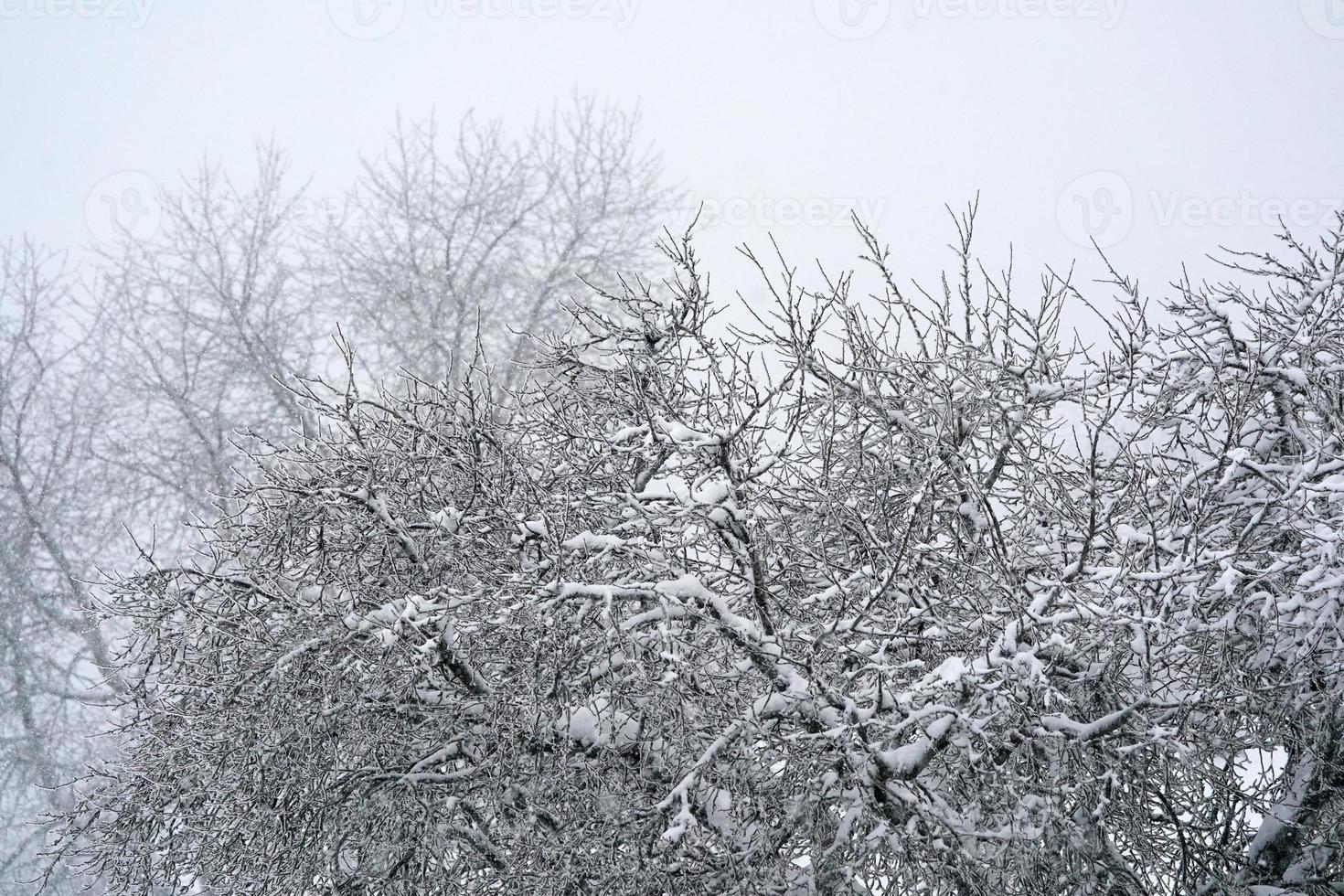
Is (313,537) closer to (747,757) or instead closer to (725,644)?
(725,644)

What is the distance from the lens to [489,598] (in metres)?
5.04

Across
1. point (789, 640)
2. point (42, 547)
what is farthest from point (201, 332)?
point (789, 640)

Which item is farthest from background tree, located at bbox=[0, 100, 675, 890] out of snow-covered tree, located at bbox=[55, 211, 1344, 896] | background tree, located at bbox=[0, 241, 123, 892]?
snow-covered tree, located at bbox=[55, 211, 1344, 896]

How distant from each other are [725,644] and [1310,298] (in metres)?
3.85

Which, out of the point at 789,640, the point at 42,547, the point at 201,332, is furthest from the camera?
the point at 201,332

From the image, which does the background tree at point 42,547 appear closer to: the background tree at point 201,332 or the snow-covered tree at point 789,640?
the background tree at point 201,332

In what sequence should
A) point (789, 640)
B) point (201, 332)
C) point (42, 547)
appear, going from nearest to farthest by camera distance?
point (789, 640), point (42, 547), point (201, 332)

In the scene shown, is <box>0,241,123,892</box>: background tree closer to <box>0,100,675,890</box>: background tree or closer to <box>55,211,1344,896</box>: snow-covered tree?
<box>0,100,675,890</box>: background tree

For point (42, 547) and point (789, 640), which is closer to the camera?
point (789, 640)

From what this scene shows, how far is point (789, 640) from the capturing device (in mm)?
5297

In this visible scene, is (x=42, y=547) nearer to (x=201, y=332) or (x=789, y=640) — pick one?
(x=201, y=332)

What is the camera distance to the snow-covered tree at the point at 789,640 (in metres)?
4.70

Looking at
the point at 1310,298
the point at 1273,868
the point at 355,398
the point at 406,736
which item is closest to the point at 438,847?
the point at 406,736

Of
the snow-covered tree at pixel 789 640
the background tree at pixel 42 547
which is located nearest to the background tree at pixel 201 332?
the background tree at pixel 42 547
